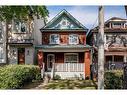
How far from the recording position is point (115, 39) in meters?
23.1

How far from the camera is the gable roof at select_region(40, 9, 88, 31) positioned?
20234 millimetres

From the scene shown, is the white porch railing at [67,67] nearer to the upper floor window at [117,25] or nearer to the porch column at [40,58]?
the porch column at [40,58]

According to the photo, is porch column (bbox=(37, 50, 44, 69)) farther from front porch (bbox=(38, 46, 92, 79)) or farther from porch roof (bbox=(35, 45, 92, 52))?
porch roof (bbox=(35, 45, 92, 52))

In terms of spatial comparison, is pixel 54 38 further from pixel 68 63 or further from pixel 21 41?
pixel 68 63

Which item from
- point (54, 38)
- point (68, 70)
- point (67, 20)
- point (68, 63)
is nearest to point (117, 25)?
point (67, 20)

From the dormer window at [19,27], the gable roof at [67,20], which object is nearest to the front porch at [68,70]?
the gable roof at [67,20]

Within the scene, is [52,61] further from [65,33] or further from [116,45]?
[116,45]

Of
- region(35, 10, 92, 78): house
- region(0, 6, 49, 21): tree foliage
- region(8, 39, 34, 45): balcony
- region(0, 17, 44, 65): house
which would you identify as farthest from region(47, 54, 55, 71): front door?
region(0, 6, 49, 21): tree foliage

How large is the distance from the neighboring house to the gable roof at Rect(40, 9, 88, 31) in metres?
3.11

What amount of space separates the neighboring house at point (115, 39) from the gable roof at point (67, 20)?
3.11m

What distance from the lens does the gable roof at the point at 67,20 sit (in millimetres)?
20234

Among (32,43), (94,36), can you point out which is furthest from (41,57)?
(94,36)
